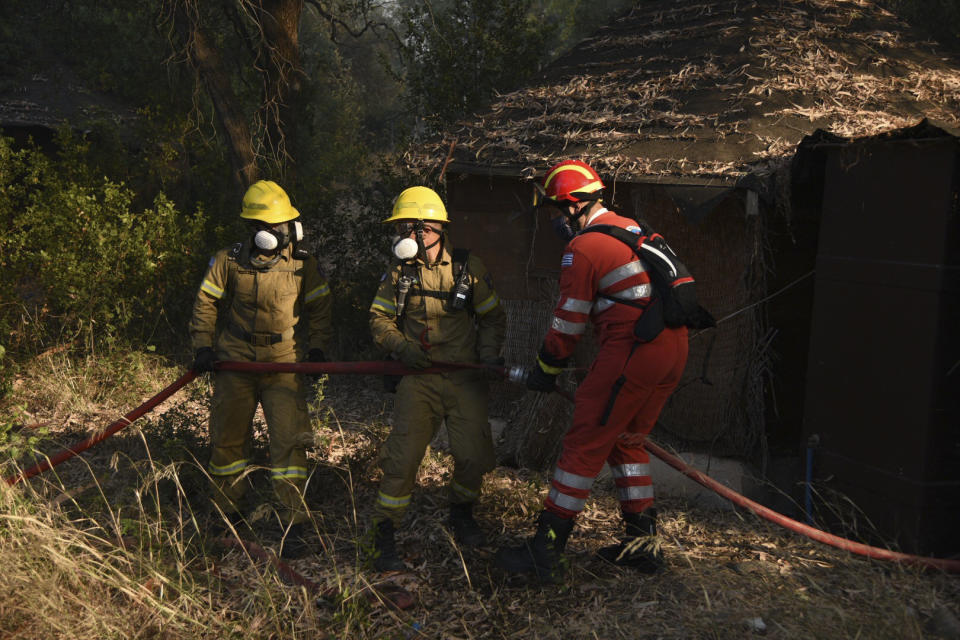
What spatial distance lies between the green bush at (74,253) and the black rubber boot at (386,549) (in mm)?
5149

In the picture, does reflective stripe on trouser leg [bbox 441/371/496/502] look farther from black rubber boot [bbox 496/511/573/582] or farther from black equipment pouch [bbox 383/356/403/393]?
black rubber boot [bbox 496/511/573/582]

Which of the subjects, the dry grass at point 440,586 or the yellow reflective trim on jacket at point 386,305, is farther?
the yellow reflective trim on jacket at point 386,305

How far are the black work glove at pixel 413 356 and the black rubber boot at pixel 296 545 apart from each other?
1.31 metres

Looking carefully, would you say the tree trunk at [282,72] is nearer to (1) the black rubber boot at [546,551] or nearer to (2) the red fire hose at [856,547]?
(1) the black rubber boot at [546,551]

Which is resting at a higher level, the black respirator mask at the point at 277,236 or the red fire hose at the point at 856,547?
the black respirator mask at the point at 277,236

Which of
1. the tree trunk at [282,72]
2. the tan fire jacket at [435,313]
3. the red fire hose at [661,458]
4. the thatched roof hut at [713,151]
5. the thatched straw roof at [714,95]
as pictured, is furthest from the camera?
the tree trunk at [282,72]

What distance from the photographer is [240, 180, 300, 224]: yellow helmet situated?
5164mm

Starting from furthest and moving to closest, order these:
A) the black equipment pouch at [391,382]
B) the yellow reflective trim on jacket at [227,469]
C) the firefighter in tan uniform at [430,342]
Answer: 1. the yellow reflective trim on jacket at [227,469]
2. the black equipment pouch at [391,382]
3. the firefighter in tan uniform at [430,342]

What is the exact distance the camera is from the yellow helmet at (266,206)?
5.16m

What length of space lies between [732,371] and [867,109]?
2.55 m

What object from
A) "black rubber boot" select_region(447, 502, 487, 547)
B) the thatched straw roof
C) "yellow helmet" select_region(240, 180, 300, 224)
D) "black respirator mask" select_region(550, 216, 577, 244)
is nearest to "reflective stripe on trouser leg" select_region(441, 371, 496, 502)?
"black rubber boot" select_region(447, 502, 487, 547)

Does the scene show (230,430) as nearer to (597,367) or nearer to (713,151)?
(597,367)

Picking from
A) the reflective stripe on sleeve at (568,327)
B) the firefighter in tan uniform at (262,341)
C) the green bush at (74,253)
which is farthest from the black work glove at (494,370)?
the green bush at (74,253)

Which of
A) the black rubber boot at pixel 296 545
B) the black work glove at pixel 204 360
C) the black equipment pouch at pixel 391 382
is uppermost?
the black work glove at pixel 204 360
